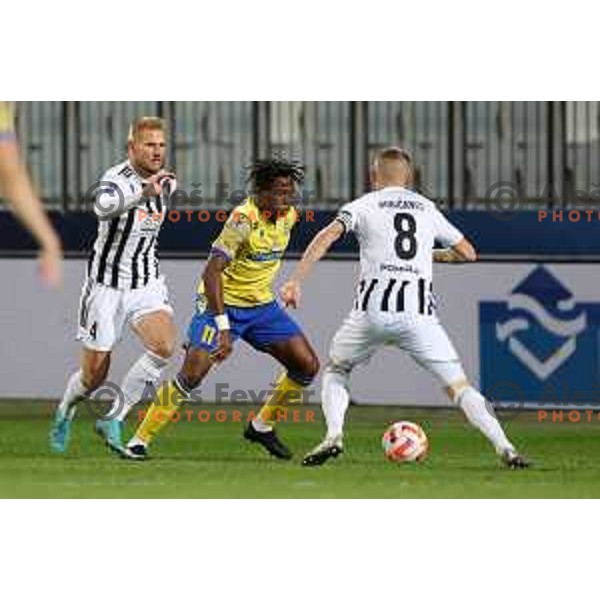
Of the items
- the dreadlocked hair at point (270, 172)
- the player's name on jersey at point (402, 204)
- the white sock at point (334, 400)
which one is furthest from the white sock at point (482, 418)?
the dreadlocked hair at point (270, 172)

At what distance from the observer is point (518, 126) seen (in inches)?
870

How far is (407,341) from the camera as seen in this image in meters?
15.5

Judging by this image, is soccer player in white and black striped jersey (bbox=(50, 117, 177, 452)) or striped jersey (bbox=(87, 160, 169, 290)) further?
striped jersey (bbox=(87, 160, 169, 290))

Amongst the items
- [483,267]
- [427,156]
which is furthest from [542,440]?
[427,156]

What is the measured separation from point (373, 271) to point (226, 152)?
7162 millimetres

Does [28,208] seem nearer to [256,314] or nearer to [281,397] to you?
[256,314]

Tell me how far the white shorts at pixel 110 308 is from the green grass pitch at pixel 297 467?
27.9 inches

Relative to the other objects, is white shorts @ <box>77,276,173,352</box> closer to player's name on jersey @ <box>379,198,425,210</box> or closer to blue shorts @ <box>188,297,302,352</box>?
blue shorts @ <box>188,297,302,352</box>

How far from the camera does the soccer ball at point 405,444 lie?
627 inches

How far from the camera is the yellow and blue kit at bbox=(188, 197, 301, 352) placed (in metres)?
16.0

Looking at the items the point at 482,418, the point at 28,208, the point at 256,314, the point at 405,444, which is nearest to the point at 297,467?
the point at 405,444

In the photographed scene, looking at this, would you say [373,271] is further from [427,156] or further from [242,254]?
[427,156]

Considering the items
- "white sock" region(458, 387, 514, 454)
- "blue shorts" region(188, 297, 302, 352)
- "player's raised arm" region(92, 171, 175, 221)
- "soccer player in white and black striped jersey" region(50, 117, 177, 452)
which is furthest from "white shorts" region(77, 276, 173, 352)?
"white sock" region(458, 387, 514, 454)

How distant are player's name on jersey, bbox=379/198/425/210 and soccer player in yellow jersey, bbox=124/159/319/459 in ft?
2.30
